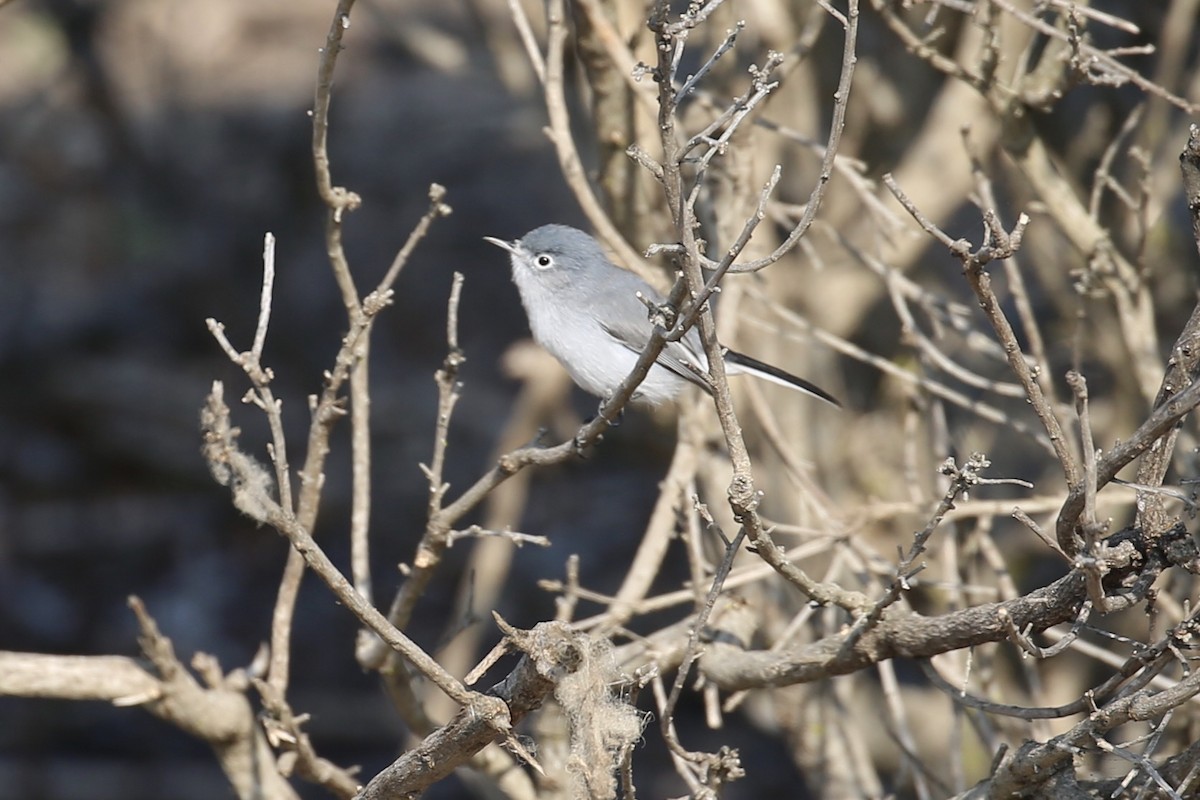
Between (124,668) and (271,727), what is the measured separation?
1.20 feet

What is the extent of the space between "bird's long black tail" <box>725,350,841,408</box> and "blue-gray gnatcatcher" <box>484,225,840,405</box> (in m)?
0.27

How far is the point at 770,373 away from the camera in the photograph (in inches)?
142

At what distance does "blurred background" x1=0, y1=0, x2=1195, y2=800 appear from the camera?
14.3 ft

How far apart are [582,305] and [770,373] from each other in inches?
26.5

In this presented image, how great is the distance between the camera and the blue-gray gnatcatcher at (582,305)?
3.90 meters

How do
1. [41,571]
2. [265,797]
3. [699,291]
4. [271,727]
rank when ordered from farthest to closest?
[41,571], [265,797], [271,727], [699,291]

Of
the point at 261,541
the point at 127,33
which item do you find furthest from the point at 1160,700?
the point at 127,33

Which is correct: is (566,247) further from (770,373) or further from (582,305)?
(770,373)

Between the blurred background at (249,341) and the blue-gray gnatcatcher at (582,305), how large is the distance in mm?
→ 321

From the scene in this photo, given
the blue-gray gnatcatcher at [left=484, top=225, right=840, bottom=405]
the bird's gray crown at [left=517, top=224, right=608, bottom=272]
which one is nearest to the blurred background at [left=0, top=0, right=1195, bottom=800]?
the blue-gray gnatcatcher at [left=484, top=225, right=840, bottom=405]

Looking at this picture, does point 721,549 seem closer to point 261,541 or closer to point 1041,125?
point 1041,125

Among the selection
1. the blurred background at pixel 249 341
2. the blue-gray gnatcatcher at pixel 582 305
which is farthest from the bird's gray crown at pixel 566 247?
the blurred background at pixel 249 341

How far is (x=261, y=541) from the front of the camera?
7.08 meters

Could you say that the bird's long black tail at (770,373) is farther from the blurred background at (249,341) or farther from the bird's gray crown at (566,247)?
the bird's gray crown at (566,247)
